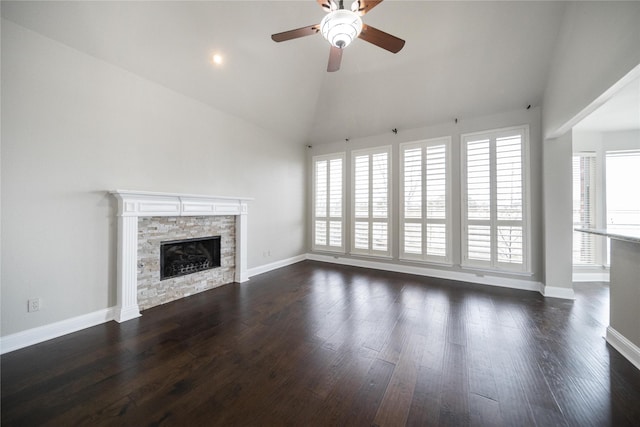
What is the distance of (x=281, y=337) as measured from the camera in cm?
234

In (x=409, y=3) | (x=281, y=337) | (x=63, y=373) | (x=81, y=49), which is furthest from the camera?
(x=409, y=3)

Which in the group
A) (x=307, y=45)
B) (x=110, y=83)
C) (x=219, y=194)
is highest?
(x=307, y=45)

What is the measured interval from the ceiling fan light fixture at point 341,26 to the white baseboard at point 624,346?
3.58 meters

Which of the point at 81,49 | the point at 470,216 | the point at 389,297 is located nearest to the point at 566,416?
the point at 389,297

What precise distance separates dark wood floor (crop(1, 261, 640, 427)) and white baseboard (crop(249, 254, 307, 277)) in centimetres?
139

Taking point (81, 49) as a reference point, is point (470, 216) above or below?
below

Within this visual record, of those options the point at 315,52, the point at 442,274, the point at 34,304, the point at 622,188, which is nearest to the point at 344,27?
the point at 315,52

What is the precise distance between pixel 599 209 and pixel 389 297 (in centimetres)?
453

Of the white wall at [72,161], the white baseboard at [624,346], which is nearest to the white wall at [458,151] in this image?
the white baseboard at [624,346]

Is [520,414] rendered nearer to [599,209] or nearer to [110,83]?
A: [110,83]

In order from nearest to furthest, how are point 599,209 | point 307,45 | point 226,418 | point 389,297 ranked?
point 226,418 → point 389,297 → point 307,45 → point 599,209

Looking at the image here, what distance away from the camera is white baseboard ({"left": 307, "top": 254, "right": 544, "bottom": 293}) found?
3.78 m

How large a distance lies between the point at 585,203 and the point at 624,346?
11.9ft

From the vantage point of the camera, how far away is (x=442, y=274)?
4355 millimetres
